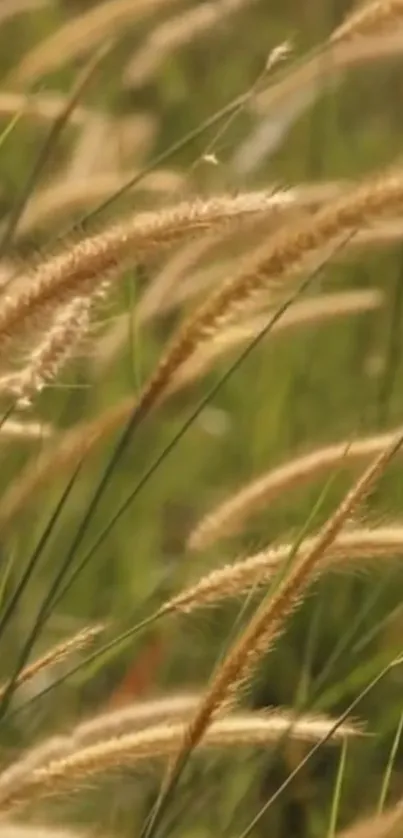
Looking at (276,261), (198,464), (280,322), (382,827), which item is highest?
(276,261)

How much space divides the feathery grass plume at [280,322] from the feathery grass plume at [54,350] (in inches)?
5.5

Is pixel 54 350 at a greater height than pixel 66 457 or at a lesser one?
greater

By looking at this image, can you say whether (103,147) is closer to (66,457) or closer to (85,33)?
(85,33)

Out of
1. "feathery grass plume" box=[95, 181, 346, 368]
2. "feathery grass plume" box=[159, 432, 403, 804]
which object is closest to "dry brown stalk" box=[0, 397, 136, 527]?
"feathery grass plume" box=[95, 181, 346, 368]

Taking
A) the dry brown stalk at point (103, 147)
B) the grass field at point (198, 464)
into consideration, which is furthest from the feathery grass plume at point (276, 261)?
the dry brown stalk at point (103, 147)

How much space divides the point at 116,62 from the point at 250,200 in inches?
68.1

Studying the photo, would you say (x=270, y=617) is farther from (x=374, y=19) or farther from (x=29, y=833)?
(x=374, y=19)

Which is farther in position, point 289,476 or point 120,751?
point 289,476

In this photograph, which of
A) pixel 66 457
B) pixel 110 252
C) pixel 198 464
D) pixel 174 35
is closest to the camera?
pixel 110 252

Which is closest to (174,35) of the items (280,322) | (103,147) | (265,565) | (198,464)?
(103,147)

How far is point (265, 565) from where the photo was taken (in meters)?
0.55

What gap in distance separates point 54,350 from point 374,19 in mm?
195

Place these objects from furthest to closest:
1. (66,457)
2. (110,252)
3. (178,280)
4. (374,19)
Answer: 1. (178,280)
2. (66,457)
3. (374,19)
4. (110,252)

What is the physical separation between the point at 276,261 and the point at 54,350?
0.26 ft
